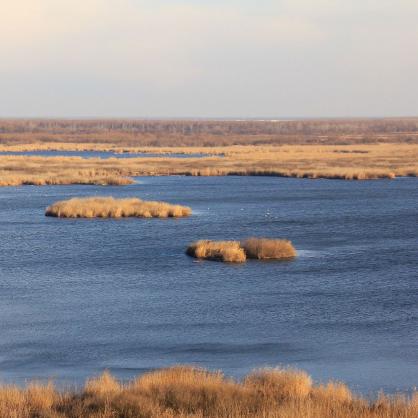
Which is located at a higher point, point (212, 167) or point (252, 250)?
point (212, 167)

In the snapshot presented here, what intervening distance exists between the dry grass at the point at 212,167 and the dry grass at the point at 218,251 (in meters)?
32.2

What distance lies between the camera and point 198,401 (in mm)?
13680

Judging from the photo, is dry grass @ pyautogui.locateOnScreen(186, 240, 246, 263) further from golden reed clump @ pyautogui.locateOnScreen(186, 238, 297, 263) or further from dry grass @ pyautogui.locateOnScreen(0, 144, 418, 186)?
dry grass @ pyautogui.locateOnScreen(0, 144, 418, 186)

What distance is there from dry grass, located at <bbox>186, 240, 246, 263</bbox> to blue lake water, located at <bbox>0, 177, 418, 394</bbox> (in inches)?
21.5

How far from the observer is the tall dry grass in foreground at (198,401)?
12.8 m

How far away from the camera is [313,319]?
23.5 meters

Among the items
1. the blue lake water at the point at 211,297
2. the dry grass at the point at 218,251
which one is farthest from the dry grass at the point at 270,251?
the blue lake water at the point at 211,297

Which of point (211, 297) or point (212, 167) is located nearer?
point (211, 297)

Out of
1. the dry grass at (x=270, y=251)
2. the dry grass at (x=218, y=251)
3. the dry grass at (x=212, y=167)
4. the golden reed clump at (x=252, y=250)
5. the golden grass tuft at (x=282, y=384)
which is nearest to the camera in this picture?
the golden grass tuft at (x=282, y=384)

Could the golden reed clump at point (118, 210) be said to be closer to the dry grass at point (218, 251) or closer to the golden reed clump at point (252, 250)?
the dry grass at point (218, 251)

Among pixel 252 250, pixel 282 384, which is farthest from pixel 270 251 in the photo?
pixel 282 384

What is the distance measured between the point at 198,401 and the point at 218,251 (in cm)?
1993

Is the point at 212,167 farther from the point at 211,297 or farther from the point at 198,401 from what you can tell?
the point at 198,401

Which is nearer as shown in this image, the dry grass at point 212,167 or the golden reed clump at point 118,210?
the golden reed clump at point 118,210
